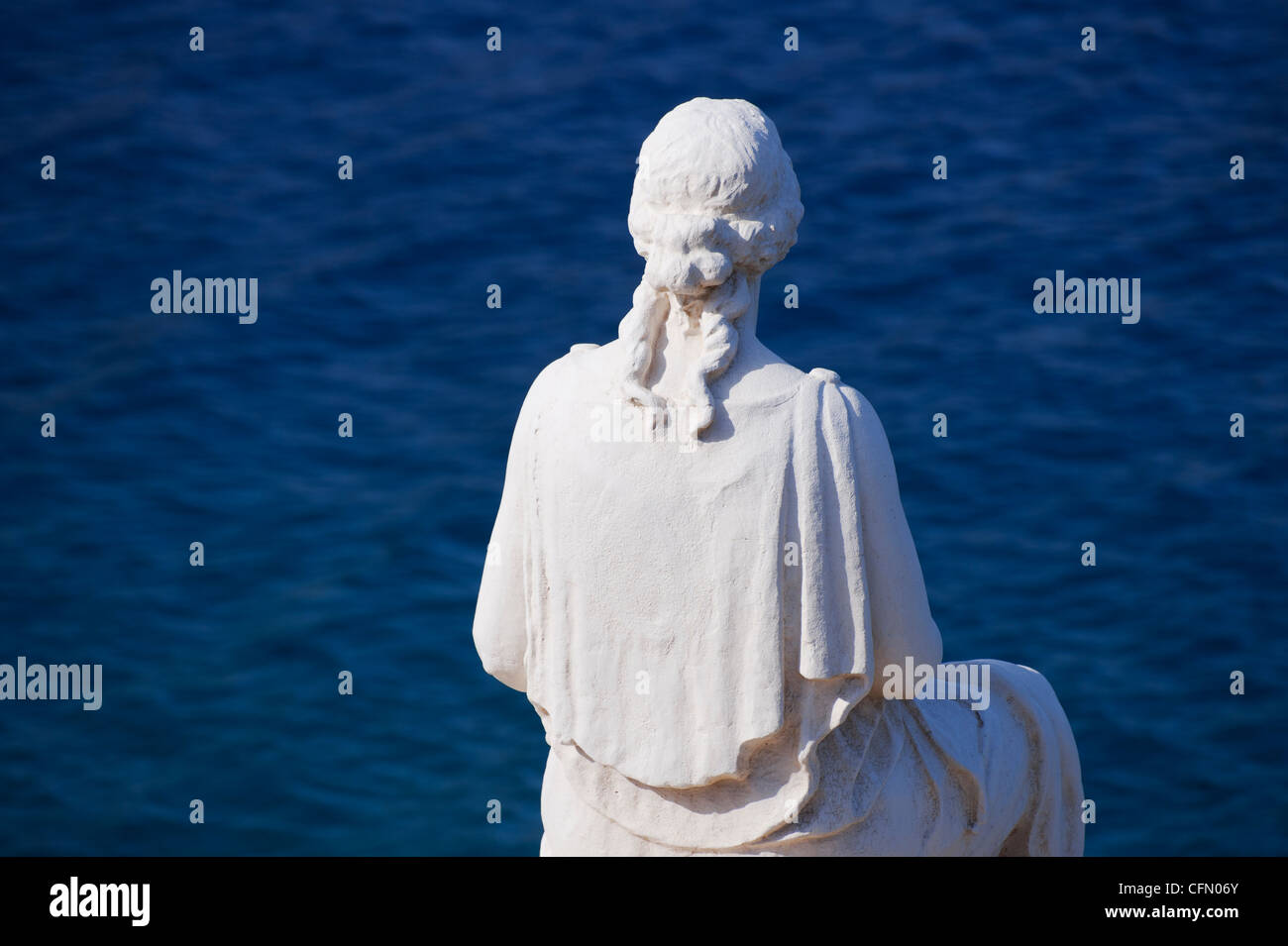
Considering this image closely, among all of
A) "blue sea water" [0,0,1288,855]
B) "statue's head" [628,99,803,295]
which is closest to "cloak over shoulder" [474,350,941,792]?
"statue's head" [628,99,803,295]

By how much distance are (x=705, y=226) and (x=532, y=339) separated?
25.4 ft

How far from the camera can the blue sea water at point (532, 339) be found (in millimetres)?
10359

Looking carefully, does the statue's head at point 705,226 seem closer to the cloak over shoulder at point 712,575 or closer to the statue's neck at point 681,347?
the statue's neck at point 681,347

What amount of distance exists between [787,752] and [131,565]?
7.16m

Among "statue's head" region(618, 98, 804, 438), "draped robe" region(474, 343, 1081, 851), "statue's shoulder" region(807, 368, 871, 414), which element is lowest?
"draped robe" region(474, 343, 1081, 851)

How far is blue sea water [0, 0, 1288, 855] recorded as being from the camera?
408 inches

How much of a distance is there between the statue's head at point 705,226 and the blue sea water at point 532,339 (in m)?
5.40

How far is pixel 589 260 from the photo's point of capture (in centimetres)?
1280

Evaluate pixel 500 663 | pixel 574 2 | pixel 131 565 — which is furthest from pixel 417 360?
pixel 500 663

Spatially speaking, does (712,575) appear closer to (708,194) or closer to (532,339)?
(708,194)

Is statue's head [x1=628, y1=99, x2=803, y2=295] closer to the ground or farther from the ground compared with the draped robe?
farther from the ground

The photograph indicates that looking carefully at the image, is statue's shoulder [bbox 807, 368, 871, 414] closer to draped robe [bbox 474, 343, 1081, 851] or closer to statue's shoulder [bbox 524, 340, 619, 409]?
draped robe [bbox 474, 343, 1081, 851]

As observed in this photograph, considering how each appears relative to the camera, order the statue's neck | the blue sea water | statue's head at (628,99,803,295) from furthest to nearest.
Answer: the blue sea water < the statue's neck < statue's head at (628,99,803,295)

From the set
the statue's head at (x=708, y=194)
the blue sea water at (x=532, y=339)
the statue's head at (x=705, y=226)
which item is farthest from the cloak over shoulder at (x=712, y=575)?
the blue sea water at (x=532, y=339)
